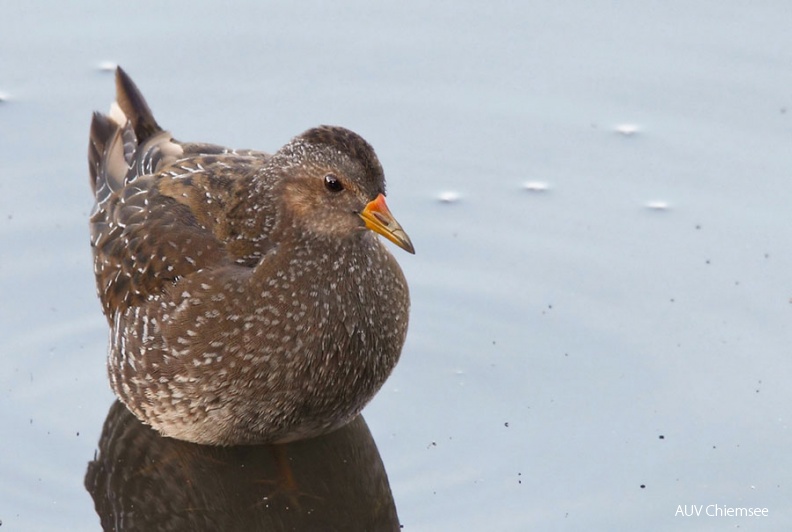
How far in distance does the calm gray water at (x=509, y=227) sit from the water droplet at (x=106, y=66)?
0.02m

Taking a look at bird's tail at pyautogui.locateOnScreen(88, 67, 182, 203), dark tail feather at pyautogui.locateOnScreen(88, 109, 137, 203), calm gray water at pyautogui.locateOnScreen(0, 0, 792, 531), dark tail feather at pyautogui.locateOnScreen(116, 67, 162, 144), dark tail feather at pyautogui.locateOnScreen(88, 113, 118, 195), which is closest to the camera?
calm gray water at pyautogui.locateOnScreen(0, 0, 792, 531)

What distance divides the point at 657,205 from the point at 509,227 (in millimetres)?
872

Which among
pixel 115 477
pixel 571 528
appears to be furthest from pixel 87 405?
pixel 571 528

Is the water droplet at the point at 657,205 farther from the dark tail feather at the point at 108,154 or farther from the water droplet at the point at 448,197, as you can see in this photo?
the dark tail feather at the point at 108,154

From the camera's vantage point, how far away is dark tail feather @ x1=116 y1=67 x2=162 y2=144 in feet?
27.1

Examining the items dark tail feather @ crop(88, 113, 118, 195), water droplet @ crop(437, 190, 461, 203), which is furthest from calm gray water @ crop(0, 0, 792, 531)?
dark tail feather @ crop(88, 113, 118, 195)

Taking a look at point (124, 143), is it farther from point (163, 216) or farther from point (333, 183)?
point (333, 183)

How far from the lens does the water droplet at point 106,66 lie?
32.4 feet

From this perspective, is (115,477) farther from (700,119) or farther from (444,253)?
(700,119)

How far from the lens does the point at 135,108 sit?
8.32 metres

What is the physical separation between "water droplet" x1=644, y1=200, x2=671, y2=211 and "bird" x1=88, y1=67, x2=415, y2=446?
2117 millimetres

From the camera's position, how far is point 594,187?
8922 mm

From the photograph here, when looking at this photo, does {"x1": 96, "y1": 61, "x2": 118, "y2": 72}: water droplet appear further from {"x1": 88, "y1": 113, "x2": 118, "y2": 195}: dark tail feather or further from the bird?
the bird

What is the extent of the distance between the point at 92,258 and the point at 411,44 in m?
2.83
